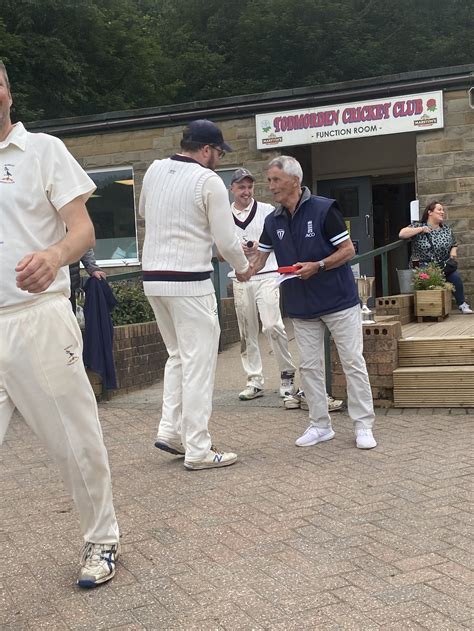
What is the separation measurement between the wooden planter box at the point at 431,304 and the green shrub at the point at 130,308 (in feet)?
10.7

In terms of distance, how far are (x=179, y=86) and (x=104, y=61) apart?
3.17 meters

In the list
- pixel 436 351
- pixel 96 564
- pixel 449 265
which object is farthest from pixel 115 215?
pixel 96 564

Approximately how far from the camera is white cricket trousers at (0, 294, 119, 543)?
2840mm

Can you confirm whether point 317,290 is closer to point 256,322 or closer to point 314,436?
point 314,436

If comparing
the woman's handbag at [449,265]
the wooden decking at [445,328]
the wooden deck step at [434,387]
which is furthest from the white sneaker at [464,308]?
the wooden deck step at [434,387]

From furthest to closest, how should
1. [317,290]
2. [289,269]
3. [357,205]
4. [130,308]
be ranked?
[357,205], [130,308], [317,290], [289,269]

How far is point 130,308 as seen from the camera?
869 centimetres

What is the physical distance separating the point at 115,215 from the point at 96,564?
10920 mm

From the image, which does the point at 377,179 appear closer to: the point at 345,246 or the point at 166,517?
the point at 345,246

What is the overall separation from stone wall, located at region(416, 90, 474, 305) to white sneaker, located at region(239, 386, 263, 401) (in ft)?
16.1

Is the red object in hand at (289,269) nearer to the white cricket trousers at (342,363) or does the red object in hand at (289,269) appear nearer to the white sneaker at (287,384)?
the white cricket trousers at (342,363)

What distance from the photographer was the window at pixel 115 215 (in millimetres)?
13234

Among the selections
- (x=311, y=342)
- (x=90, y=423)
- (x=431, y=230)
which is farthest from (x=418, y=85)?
(x=90, y=423)

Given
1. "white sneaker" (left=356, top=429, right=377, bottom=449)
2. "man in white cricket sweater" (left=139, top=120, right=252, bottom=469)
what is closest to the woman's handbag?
"white sneaker" (left=356, top=429, right=377, bottom=449)
